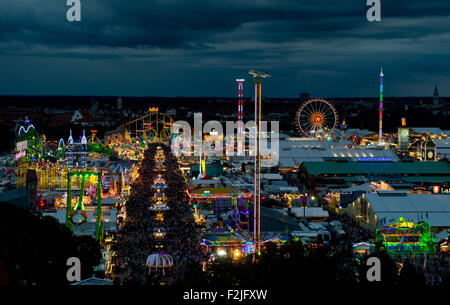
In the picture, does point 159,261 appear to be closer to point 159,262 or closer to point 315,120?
point 159,262

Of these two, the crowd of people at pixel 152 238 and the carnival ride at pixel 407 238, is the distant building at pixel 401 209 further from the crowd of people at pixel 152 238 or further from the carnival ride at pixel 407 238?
the crowd of people at pixel 152 238

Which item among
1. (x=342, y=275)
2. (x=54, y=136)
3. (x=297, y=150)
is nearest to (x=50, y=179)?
(x=297, y=150)

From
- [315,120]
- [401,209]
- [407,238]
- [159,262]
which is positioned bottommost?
[159,262]

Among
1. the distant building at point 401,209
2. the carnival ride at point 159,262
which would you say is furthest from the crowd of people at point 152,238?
the distant building at point 401,209

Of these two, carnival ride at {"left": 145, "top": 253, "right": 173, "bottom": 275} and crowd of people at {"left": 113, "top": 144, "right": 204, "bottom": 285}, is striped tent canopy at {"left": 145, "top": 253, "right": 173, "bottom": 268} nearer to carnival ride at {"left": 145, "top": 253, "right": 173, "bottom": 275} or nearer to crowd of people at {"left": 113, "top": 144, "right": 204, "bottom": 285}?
carnival ride at {"left": 145, "top": 253, "right": 173, "bottom": 275}

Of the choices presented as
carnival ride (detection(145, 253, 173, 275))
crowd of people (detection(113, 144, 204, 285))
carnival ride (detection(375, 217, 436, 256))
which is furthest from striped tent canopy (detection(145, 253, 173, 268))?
carnival ride (detection(375, 217, 436, 256))

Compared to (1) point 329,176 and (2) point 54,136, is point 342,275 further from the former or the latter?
(2) point 54,136

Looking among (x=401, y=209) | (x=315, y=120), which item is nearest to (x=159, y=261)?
(x=401, y=209)
